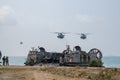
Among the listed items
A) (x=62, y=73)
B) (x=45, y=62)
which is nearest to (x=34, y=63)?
(x=45, y=62)

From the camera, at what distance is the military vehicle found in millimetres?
73562

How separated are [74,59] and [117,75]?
26.4 meters

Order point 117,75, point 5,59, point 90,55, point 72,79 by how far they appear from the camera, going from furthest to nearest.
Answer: point 90,55 → point 5,59 → point 117,75 → point 72,79

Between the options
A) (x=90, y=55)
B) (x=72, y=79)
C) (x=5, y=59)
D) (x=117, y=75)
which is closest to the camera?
(x=72, y=79)

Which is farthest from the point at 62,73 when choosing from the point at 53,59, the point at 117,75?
the point at 53,59

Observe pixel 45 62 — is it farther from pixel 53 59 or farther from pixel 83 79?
pixel 83 79

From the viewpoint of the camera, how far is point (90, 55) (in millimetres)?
75625

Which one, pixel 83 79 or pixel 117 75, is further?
pixel 117 75

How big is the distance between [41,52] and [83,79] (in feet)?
118

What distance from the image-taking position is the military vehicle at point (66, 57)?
73.6m

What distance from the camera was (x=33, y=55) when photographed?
77812 mm

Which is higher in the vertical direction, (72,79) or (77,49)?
(77,49)

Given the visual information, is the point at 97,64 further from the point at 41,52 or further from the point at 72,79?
the point at 72,79

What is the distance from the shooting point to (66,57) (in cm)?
7431
